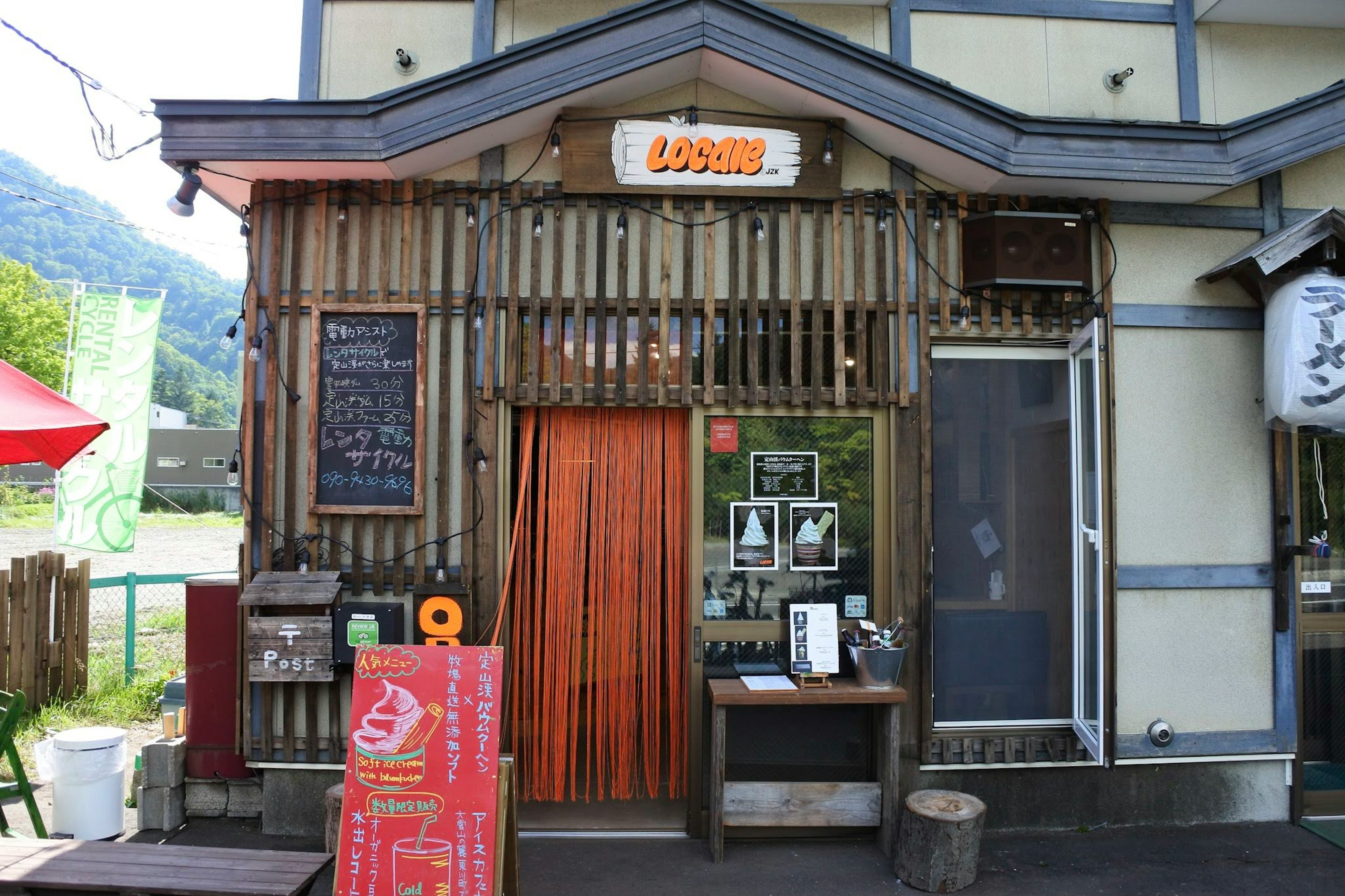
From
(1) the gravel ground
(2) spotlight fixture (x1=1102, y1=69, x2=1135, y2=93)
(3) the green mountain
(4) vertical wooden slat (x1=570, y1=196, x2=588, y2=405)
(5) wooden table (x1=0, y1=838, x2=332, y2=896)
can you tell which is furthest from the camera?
(3) the green mountain

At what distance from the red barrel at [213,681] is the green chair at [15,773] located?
0.83 m

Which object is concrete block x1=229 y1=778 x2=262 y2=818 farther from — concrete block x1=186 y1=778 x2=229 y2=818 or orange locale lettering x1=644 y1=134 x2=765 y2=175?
orange locale lettering x1=644 y1=134 x2=765 y2=175

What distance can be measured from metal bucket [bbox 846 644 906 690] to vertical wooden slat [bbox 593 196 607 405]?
2.20 m

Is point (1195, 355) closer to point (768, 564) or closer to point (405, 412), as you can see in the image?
point (768, 564)

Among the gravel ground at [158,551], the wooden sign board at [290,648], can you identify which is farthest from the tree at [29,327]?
the wooden sign board at [290,648]

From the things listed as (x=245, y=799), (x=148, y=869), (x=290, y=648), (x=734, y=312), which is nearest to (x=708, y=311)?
(x=734, y=312)

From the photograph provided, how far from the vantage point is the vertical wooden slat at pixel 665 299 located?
535 cm

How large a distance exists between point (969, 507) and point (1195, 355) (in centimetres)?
179

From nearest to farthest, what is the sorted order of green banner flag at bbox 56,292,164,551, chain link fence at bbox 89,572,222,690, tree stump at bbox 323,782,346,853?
1. tree stump at bbox 323,782,346,853
2. green banner flag at bbox 56,292,164,551
3. chain link fence at bbox 89,572,222,690

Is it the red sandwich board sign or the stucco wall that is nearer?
the red sandwich board sign

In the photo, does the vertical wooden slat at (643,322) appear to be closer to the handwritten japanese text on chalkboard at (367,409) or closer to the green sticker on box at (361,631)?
the handwritten japanese text on chalkboard at (367,409)

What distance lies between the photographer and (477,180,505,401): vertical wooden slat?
5.25m

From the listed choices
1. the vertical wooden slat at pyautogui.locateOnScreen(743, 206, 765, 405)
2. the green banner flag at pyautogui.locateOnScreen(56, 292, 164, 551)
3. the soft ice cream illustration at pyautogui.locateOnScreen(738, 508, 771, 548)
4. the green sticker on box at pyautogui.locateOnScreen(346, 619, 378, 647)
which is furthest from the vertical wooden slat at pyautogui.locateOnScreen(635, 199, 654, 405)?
the green banner flag at pyautogui.locateOnScreen(56, 292, 164, 551)

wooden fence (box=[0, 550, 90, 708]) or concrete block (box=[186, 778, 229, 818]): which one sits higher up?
wooden fence (box=[0, 550, 90, 708])
